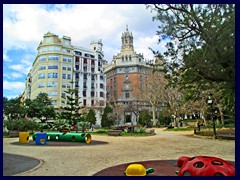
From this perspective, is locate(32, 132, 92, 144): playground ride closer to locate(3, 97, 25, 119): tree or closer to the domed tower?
locate(3, 97, 25, 119): tree

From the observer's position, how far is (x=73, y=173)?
246 inches

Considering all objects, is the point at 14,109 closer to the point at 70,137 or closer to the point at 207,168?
the point at 70,137

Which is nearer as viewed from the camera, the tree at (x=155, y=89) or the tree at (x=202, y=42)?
the tree at (x=202, y=42)

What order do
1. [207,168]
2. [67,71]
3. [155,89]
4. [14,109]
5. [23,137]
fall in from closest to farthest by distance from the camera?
[207,168], [23,137], [14,109], [155,89], [67,71]

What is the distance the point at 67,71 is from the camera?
51625 mm

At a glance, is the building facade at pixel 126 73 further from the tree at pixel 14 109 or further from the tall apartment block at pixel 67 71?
the tree at pixel 14 109

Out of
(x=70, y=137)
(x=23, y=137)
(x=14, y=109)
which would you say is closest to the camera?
(x=23, y=137)

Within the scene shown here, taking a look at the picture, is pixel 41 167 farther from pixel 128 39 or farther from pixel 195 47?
pixel 128 39

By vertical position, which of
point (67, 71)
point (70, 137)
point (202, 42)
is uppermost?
point (67, 71)

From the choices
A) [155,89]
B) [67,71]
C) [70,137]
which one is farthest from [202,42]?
[67,71]

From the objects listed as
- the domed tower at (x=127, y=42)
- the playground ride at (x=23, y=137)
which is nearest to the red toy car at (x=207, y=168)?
the playground ride at (x=23, y=137)

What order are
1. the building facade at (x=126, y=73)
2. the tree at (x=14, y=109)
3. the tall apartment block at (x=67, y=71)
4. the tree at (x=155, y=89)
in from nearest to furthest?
the tree at (x=14, y=109) < the tree at (x=155, y=89) < the tall apartment block at (x=67, y=71) < the building facade at (x=126, y=73)

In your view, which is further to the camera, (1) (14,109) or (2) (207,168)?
(1) (14,109)

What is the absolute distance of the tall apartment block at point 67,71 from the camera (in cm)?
4891
